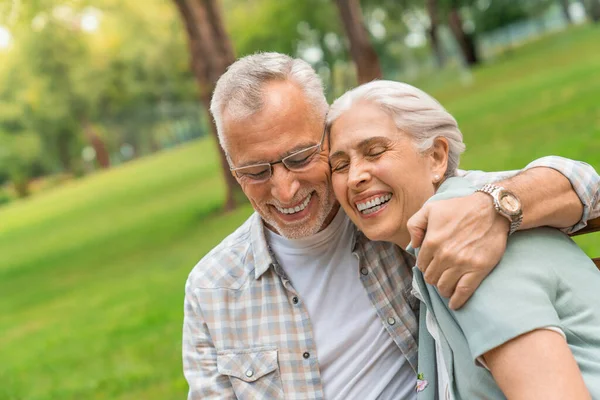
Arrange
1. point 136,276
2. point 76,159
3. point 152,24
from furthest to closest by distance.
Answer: point 76,159 < point 152,24 < point 136,276

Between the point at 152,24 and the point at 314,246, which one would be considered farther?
the point at 152,24

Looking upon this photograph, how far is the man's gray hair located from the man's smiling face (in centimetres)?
2

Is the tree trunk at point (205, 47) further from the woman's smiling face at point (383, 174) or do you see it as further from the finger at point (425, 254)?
the finger at point (425, 254)

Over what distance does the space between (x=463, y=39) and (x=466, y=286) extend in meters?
32.1

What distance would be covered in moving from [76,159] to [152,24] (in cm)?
1924

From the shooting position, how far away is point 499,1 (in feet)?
115

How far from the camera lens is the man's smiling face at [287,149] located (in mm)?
2771

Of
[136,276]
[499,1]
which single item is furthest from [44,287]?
[499,1]

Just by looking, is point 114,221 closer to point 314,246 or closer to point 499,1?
point 314,246

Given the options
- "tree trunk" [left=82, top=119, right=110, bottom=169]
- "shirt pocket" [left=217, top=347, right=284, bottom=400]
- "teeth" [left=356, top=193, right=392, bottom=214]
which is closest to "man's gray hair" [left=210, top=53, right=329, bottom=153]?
"teeth" [left=356, top=193, right=392, bottom=214]

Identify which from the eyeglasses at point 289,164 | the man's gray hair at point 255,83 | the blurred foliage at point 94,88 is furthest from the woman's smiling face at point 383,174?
the blurred foliage at point 94,88

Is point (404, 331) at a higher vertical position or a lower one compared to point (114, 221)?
higher

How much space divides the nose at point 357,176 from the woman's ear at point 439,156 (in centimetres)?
25

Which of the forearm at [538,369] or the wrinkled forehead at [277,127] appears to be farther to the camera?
the wrinkled forehead at [277,127]
